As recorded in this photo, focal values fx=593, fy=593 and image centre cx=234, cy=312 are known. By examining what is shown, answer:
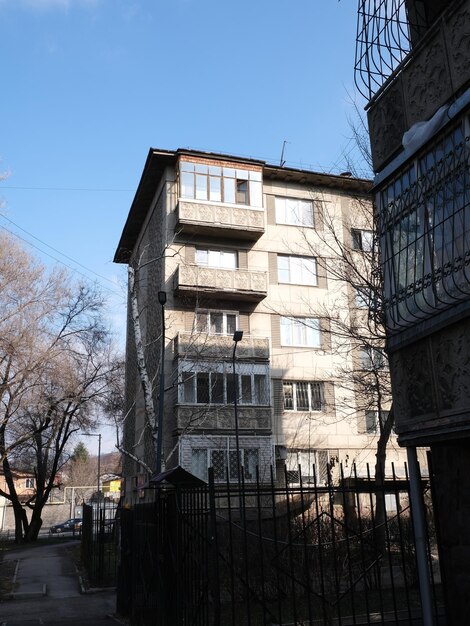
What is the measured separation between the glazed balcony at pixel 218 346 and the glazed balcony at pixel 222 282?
6.18ft

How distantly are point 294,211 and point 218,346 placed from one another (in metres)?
8.52

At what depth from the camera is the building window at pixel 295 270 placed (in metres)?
28.7

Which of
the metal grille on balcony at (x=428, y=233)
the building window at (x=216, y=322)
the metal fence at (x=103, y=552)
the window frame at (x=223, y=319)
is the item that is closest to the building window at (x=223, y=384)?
the window frame at (x=223, y=319)

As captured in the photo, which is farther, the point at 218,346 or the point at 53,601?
the point at 218,346

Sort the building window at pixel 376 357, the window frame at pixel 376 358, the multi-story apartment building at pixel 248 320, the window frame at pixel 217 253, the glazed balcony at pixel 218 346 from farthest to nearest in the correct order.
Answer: the window frame at pixel 217 253, the multi-story apartment building at pixel 248 320, the glazed balcony at pixel 218 346, the building window at pixel 376 357, the window frame at pixel 376 358

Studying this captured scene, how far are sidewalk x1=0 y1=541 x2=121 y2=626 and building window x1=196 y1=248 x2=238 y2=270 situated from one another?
45.8 ft

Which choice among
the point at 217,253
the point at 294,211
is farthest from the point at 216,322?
the point at 294,211

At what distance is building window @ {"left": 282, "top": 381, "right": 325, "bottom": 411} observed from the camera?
27.1 metres

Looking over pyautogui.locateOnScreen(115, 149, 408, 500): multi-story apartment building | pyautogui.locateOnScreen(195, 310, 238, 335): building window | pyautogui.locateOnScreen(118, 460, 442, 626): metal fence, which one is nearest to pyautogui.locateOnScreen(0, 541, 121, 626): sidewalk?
pyautogui.locateOnScreen(118, 460, 442, 626): metal fence

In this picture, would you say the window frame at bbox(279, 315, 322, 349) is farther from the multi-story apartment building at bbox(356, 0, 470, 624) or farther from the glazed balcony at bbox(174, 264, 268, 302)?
the multi-story apartment building at bbox(356, 0, 470, 624)

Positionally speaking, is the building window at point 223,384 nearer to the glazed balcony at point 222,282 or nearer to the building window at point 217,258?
the glazed balcony at point 222,282

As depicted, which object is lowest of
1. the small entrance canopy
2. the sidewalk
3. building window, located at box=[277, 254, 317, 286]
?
the sidewalk

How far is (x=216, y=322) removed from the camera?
2728 centimetres

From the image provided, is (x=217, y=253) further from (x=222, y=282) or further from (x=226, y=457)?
(x=226, y=457)
